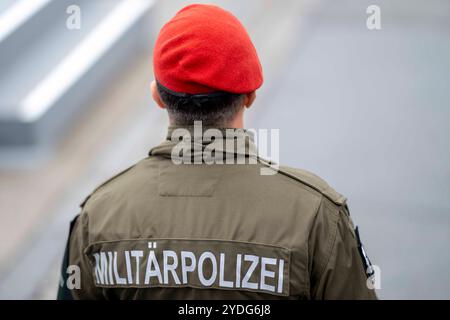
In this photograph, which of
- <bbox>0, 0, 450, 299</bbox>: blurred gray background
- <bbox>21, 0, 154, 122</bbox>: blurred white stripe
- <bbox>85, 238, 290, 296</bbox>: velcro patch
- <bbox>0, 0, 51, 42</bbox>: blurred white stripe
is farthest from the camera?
<bbox>0, 0, 51, 42</bbox>: blurred white stripe

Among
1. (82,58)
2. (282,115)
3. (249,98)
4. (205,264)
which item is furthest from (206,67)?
(82,58)

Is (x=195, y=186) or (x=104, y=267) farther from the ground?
(x=195, y=186)

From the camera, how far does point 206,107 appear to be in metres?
1.83

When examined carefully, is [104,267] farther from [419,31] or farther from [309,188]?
[419,31]

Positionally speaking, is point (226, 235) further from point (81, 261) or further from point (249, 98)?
point (81, 261)

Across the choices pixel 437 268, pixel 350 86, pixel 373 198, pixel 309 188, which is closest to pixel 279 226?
pixel 309 188

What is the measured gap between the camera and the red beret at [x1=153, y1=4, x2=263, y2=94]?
180cm

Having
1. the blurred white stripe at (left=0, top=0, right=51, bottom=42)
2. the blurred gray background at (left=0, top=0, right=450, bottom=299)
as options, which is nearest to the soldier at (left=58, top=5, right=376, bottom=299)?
the blurred gray background at (left=0, top=0, right=450, bottom=299)

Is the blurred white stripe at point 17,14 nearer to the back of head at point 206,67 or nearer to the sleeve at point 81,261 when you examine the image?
the sleeve at point 81,261

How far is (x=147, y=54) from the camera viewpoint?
7449 millimetres

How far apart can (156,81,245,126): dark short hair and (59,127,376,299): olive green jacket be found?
0.05m

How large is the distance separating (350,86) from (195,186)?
4.83 metres

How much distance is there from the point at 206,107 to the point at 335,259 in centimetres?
60

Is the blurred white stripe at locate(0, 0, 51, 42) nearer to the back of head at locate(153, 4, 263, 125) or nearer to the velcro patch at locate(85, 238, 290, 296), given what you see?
the back of head at locate(153, 4, 263, 125)
